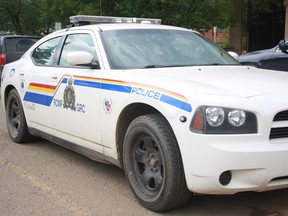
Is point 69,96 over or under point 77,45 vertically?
under

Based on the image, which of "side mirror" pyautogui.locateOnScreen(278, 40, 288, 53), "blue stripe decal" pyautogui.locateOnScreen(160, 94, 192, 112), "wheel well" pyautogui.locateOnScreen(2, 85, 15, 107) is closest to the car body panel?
"side mirror" pyautogui.locateOnScreen(278, 40, 288, 53)

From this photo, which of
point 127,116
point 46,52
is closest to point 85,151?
point 127,116

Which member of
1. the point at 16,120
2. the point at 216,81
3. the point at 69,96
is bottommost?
the point at 16,120

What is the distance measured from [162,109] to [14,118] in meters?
3.73

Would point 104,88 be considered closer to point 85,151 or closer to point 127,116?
point 127,116

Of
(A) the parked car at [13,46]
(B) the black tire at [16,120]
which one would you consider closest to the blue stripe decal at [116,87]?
(B) the black tire at [16,120]

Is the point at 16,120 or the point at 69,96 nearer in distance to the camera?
the point at 69,96

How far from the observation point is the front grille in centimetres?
360

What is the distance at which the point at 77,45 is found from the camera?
543cm

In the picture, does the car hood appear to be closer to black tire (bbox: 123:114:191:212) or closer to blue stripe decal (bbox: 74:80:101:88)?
black tire (bbox: 123:114:191:212)

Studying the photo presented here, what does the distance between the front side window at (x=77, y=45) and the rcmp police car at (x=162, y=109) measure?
0.01 meters

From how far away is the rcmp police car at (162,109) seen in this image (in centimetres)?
352

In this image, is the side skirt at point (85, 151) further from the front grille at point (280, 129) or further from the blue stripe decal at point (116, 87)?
the front grille at point (280, 129)

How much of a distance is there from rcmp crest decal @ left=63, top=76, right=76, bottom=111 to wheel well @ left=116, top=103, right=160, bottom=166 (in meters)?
0.82
